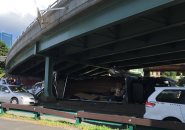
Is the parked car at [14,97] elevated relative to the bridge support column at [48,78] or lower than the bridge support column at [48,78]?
lower

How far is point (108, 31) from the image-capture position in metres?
→ 24.7

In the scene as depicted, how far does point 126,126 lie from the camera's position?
1305 centimetres

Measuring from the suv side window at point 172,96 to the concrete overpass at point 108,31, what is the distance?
4.22 meters

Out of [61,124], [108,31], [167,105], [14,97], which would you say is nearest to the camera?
[167,105]

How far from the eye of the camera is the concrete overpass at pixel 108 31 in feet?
61.7

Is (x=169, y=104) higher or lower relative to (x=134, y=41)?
lower

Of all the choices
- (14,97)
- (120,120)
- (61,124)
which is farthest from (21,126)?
(14,97)

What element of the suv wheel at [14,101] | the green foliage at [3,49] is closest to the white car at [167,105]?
the suv wheel at [14,101]

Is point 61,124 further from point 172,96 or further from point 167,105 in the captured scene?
point 172,96

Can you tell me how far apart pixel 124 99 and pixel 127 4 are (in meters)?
8.74

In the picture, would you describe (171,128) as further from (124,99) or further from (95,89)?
(95,89)

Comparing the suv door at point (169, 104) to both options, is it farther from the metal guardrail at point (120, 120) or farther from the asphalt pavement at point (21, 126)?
the asphalt pavement at point (21, 126)

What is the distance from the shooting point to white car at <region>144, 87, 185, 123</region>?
40.6ft

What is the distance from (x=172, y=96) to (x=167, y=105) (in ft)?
1.29
